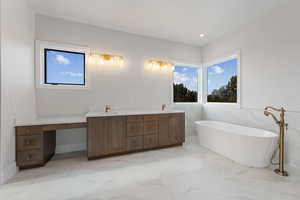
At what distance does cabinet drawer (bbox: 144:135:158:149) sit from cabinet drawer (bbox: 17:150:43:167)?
74.6 inches

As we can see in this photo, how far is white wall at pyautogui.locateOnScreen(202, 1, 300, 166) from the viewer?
2.31 m

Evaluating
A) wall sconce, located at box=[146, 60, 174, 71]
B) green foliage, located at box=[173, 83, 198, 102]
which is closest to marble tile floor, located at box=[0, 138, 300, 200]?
green foliage, located at box=[173, 83, 198, 102]

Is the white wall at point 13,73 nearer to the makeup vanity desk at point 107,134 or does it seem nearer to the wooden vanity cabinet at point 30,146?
the wooden vanity cabinet at point 30,146

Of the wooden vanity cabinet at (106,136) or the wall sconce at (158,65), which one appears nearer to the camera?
the wooden vanity cabinet at (106,136)

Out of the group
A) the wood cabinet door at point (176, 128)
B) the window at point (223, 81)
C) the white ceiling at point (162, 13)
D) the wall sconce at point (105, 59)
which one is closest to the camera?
the white ceiling at point (162, 13)

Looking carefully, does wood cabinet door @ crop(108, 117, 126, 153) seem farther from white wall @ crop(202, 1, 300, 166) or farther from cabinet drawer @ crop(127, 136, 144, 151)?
white wall @ crop(202, 1, 300, 166)

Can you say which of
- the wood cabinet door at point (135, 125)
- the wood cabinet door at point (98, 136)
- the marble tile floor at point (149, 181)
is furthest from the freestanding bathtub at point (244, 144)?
the wood cabinet door at point (98, 136)

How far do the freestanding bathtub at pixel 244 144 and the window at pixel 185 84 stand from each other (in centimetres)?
130

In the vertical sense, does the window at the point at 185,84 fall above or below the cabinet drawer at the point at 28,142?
above

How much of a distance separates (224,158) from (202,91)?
7.32ft

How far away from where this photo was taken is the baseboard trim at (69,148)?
2.92 m

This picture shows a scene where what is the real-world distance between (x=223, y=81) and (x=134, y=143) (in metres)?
2.96

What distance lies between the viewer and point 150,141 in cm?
307

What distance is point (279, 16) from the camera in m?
2.49
